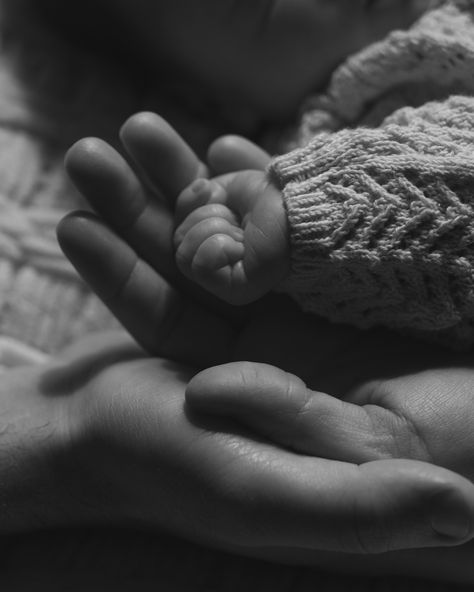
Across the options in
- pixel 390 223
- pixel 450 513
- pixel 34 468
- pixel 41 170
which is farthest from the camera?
pixel 41 170

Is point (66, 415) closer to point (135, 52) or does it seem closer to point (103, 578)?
point (103, 578)

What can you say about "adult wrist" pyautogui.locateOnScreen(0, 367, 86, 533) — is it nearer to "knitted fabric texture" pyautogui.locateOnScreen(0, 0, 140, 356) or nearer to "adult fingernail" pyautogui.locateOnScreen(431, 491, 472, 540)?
"knitted fabric texture" pyautogui.locateOnScreen(0, 0, 140, 356)

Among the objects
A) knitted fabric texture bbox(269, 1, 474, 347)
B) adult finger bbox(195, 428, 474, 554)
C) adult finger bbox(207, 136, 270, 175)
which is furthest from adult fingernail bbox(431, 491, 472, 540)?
adult finger bbox(207, 136, 270, 175)

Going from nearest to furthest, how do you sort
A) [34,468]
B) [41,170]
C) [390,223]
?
1. [390,223]
2. [34,468]
3. [41,170]

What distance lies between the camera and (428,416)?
2.24 ft

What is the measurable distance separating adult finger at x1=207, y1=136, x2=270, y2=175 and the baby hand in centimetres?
11

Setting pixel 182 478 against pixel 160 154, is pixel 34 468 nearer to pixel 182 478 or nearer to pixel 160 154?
pixel 182 478

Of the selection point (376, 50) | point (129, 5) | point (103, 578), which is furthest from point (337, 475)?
point (129, 5)

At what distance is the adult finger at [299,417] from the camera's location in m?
0.67

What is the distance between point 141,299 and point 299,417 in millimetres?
252

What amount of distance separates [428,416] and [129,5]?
730 mm

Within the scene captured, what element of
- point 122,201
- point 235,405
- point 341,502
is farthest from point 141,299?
point 341,502

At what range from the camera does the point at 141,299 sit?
83 cm

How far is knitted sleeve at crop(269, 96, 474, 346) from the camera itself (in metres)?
0.69
